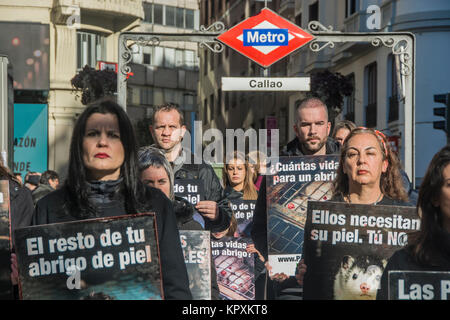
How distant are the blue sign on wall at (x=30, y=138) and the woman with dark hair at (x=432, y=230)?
1970 centimetres

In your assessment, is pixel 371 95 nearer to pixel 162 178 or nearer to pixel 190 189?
pixel 190 189

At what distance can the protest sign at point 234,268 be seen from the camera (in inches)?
255

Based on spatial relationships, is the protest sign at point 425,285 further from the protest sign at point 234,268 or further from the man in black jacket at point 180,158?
the protest sign at point 234,268

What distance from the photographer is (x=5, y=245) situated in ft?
12.7

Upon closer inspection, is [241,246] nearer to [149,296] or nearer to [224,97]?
[149,296]

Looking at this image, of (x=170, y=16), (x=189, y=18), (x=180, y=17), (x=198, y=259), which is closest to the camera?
(x=198, y=259)

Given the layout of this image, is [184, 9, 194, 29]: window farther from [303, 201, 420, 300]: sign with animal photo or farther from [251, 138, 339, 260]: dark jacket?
[303, 201, 420, 300]: sign with animal photo

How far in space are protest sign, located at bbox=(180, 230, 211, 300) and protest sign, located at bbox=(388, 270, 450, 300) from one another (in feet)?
5.79

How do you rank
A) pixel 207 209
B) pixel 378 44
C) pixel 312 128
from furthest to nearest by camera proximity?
pixel 378 44
pixel 312 128
pixel 207 209

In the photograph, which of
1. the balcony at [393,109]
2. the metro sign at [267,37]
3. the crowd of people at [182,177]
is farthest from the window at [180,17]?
the crowd of people at [182,177]

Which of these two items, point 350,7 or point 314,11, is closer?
point 350,7

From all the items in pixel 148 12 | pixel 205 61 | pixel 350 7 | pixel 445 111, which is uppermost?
pixel 148 12

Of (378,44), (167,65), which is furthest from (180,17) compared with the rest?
(378,44)

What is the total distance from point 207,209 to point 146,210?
2.13 metres
